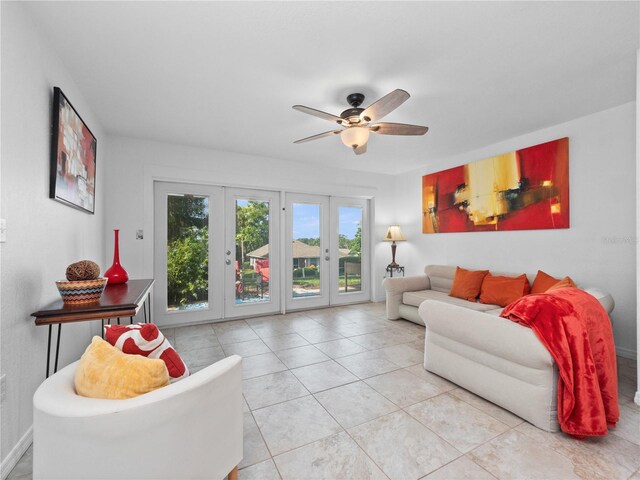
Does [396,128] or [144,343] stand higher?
[396,128]

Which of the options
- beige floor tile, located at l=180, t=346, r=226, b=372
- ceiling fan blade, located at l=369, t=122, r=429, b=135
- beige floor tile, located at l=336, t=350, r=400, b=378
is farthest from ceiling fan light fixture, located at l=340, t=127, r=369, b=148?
beige floor tile, located at l=180, t=346, r=226, b=372

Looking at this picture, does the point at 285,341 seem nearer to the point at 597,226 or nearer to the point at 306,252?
the point at 306,252

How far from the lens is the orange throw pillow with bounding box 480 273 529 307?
130 inches

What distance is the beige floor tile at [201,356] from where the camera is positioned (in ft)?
9.30

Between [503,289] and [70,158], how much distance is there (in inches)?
169

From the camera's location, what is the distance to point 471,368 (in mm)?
2186

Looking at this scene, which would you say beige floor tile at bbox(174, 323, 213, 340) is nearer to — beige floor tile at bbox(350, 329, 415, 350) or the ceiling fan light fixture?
beige floor tile at bbox(350, 329, 415, 350)

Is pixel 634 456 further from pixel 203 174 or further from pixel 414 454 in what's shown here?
pixel 203 174

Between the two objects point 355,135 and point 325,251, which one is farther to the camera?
point 325,251

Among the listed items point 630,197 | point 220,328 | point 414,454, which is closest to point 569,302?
point 414,454

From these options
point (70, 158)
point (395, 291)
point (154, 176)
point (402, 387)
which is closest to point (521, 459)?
point (402, 387)

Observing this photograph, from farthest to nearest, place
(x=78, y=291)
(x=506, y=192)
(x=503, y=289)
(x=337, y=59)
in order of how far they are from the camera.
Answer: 1. (x=506, y=192)
2. (x=503, y=289)
3. (x=337, y=59)
4. (x=78, y=291)

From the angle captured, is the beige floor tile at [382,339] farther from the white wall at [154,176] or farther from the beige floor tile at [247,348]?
the white wall at [154,176]

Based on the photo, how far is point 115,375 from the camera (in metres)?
1.05
